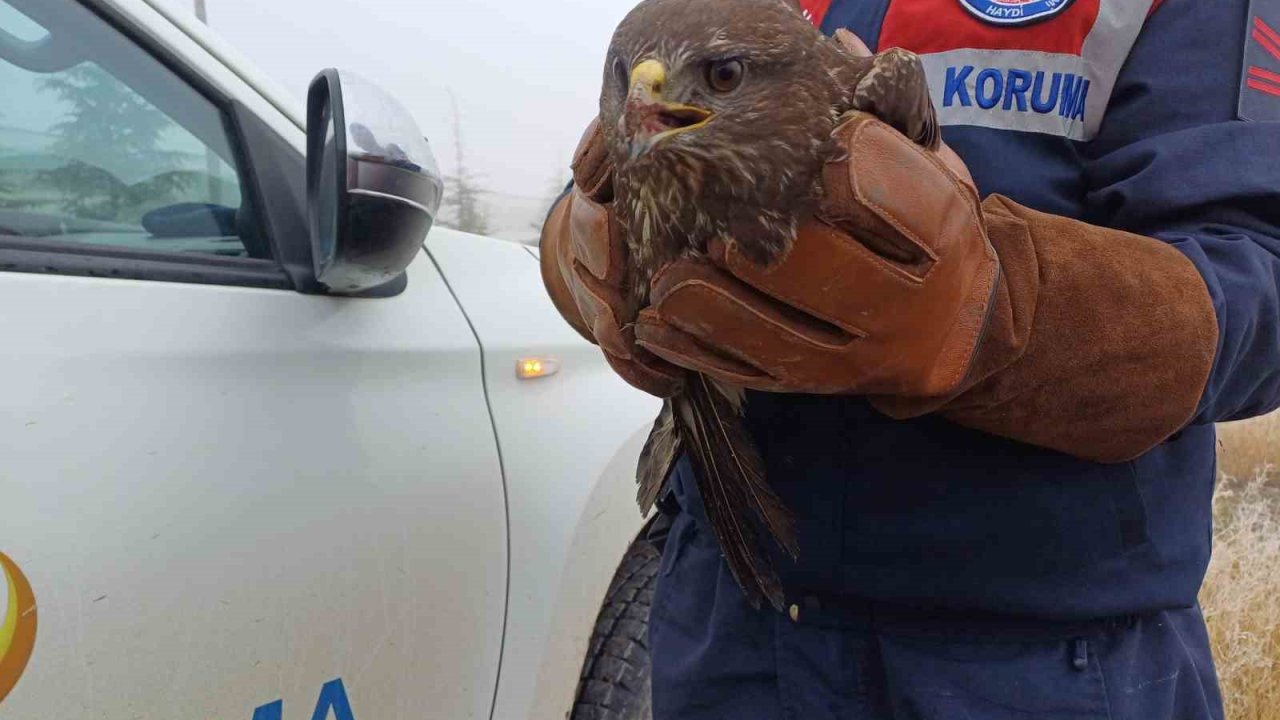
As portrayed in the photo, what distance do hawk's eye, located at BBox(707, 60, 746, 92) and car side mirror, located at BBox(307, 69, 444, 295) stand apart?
0.65 meters

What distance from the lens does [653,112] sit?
44.9 inches

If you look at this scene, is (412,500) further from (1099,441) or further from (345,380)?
(1099,441)

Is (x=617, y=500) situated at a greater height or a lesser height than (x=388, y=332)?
lesser

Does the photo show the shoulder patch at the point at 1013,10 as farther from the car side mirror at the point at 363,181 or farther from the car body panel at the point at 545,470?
the car body panel at the point at 545,470

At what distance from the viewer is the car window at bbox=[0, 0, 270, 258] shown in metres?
1.53

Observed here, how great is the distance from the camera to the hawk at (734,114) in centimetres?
114

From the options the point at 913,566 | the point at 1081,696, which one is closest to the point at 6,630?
the point at 913,566

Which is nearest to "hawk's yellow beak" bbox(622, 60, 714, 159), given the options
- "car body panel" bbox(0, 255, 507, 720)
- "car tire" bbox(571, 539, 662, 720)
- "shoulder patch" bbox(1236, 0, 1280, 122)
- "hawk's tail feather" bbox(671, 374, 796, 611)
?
"hawk's tail feather" bbox(671, 374, 796, 611)

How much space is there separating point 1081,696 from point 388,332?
1.36 meters

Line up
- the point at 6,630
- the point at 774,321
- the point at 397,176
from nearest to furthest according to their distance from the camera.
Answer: the point at 774,321 < the point at 6,630 < the point at 397,176

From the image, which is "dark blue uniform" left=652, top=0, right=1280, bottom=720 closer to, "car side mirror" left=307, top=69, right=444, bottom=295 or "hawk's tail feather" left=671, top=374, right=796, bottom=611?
"hawk's tail feather" left=671, top=374, right=796, bottom=611

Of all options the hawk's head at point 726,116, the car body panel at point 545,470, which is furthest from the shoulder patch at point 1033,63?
the car body panel at point 545,470

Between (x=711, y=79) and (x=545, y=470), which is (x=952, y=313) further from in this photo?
(x=545, y=470)

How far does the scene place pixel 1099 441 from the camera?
1.21m
